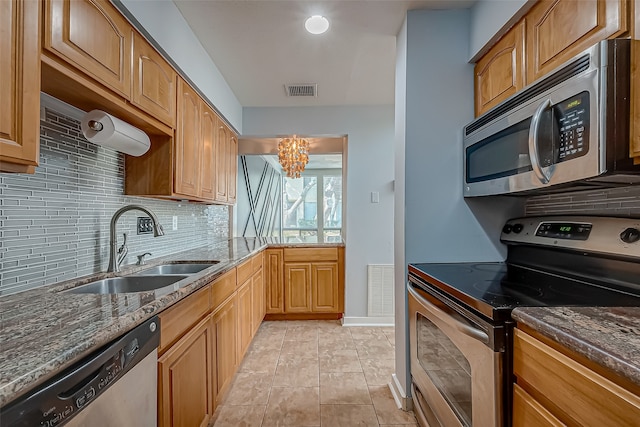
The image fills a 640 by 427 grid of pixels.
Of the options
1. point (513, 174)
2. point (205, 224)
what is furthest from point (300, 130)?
point (513, 174)

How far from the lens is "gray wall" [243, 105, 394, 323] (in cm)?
310

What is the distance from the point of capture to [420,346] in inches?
58.9

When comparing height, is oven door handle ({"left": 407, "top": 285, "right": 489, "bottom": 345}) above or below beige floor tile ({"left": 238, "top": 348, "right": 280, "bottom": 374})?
above

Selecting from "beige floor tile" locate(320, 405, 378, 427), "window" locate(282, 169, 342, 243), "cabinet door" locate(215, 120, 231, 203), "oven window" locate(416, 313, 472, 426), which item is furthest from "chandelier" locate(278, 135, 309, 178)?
"window" locate(282, 169, 342, 243)

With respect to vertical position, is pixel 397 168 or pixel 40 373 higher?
pixel 397 168

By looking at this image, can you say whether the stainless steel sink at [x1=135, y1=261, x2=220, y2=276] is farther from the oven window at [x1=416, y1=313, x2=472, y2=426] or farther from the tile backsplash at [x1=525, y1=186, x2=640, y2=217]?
the tile backsplash at [x1=525, y1=186, x2=640, y2=217]

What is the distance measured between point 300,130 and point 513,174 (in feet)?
7.40

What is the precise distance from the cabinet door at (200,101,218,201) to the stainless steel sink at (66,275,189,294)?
78 centimetres

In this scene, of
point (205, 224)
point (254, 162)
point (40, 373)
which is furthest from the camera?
point (254, 162)

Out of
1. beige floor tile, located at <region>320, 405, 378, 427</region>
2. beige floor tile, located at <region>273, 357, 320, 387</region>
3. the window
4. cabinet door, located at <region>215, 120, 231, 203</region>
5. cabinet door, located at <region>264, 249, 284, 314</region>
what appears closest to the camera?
beige floor tile, located at <region>320, 405, 378, 427</region>

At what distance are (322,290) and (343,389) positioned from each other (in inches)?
51.5

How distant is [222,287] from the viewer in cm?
172

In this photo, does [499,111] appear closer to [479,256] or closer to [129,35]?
[479,256]

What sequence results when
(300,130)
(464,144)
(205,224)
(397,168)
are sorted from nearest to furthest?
(464,144)
(397,168)
(205,224)
(300,130)
